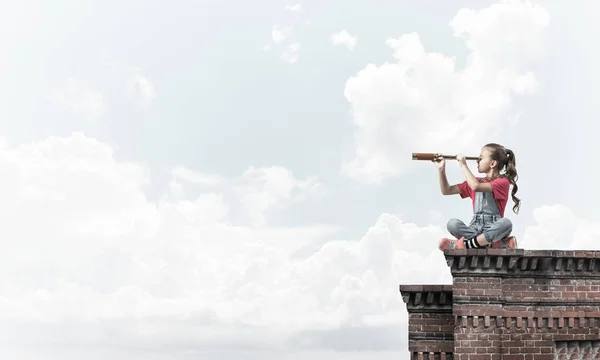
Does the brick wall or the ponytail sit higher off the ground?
the ponytail

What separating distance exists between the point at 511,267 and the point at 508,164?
2605 millimetres

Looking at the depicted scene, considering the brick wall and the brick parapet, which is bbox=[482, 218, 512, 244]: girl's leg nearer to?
the brick wall

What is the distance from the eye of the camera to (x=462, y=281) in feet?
54.9

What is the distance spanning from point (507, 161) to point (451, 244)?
2532 mm

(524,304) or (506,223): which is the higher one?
(506,223)

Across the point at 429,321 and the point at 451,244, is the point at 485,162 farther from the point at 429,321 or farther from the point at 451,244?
the point at 429,321

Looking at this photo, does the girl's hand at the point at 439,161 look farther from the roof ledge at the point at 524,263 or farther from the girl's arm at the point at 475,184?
the roof ledge at the point at 524,263

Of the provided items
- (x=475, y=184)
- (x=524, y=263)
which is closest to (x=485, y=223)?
(x=475, y=184)

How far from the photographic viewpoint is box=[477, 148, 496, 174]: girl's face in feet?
58.4

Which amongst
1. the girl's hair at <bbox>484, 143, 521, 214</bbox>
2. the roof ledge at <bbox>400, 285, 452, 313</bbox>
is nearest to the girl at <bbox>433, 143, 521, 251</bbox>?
the girl's hair at <bbox>484, 143, 521, 214</bbox>

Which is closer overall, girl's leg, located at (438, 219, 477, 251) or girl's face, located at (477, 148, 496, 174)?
girl's leg, located at (438, 219, 477, 251)

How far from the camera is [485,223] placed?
57.3 feet

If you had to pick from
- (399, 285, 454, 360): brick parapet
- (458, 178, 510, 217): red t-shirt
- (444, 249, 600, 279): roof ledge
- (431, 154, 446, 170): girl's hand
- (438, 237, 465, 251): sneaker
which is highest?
(431, 154, 446, 170): girl's hand

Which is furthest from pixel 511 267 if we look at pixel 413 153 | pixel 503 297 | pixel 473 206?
pixel 413 153
